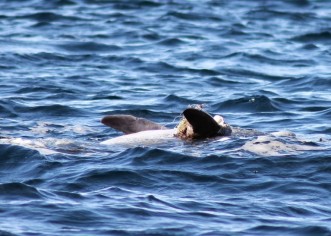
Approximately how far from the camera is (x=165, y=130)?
13500 millimetres

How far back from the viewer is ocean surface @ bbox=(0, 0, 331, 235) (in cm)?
998

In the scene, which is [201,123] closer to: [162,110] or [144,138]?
[144,138]

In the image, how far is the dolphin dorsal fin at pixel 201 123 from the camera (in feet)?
41.2

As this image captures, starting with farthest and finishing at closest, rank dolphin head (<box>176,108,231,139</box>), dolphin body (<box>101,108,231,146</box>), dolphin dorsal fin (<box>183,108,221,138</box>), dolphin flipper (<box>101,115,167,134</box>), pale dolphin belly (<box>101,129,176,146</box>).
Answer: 1. dolphin flipper (<box>101,115,167,134</box>)
2. pale dolphin belly (<box>101,129,176,146</box>)
3. dolphin body (<box>101,108,231,146</box>)
4. dolphin head (<box>176,108,231,139</box>)
5. dolphin dorsal fin (<box>183,108,221,138</box>)

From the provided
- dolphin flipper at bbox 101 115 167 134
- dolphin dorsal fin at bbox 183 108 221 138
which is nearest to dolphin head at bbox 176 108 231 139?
dolphin dorsal fin at bbox 183 108 221 138

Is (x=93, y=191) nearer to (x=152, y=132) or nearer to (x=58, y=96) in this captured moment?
(x=152, y=132)

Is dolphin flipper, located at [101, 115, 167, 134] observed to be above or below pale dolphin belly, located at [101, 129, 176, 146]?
above

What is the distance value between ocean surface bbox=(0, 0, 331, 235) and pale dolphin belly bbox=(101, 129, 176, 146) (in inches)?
7.3

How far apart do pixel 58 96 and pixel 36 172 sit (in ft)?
20.5

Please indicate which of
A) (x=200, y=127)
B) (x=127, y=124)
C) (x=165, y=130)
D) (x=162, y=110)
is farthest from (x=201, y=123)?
(x=162, y=110)

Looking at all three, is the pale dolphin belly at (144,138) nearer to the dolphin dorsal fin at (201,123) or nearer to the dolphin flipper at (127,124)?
the dolphin flipper at (127,124)

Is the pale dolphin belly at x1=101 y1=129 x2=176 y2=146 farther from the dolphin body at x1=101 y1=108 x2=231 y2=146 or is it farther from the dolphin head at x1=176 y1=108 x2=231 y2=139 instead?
the dolphin head at x1=176 y1=108 x2=231 y2=139

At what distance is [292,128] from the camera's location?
15258 millimetres

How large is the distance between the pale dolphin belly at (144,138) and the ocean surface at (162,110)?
0.19m
